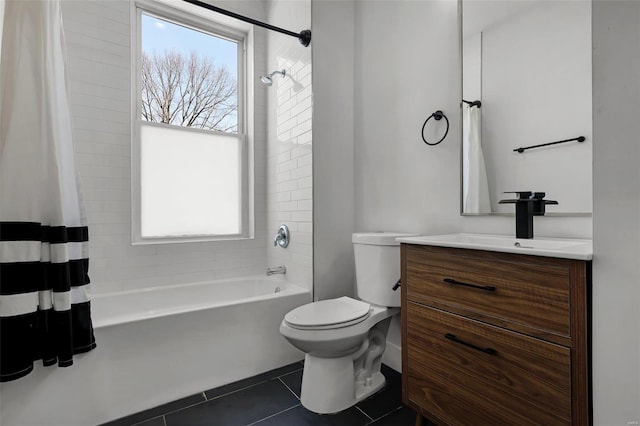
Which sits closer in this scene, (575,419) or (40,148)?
(575,419)

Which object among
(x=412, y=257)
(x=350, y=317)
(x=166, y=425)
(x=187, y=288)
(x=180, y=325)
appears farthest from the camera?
(x=187, y=288)

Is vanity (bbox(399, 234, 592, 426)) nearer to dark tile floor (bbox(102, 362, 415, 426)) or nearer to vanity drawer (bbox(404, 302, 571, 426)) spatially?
vanity drawer (bbox(404, 302, 571, 426))

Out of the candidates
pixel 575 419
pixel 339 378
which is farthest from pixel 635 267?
pixel 339 378

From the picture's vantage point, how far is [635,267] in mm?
840

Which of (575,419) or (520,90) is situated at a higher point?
(520,90)

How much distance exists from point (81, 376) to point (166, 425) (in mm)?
463

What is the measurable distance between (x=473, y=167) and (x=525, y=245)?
52 centimetres

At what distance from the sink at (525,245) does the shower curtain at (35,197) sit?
150cm

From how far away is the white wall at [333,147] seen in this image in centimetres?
228

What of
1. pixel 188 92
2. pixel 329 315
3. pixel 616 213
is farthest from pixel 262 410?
pixel 188 92

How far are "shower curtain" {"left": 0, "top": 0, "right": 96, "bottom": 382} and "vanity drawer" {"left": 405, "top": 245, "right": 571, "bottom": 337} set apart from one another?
1520 mm

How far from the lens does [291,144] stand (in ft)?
8.20

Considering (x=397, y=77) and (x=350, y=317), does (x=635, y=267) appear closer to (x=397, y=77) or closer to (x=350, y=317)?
(x=350, y=317)

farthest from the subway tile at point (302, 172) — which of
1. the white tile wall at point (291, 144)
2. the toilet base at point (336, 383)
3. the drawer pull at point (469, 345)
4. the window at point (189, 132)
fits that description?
the drawer pull at point (469, 345)
